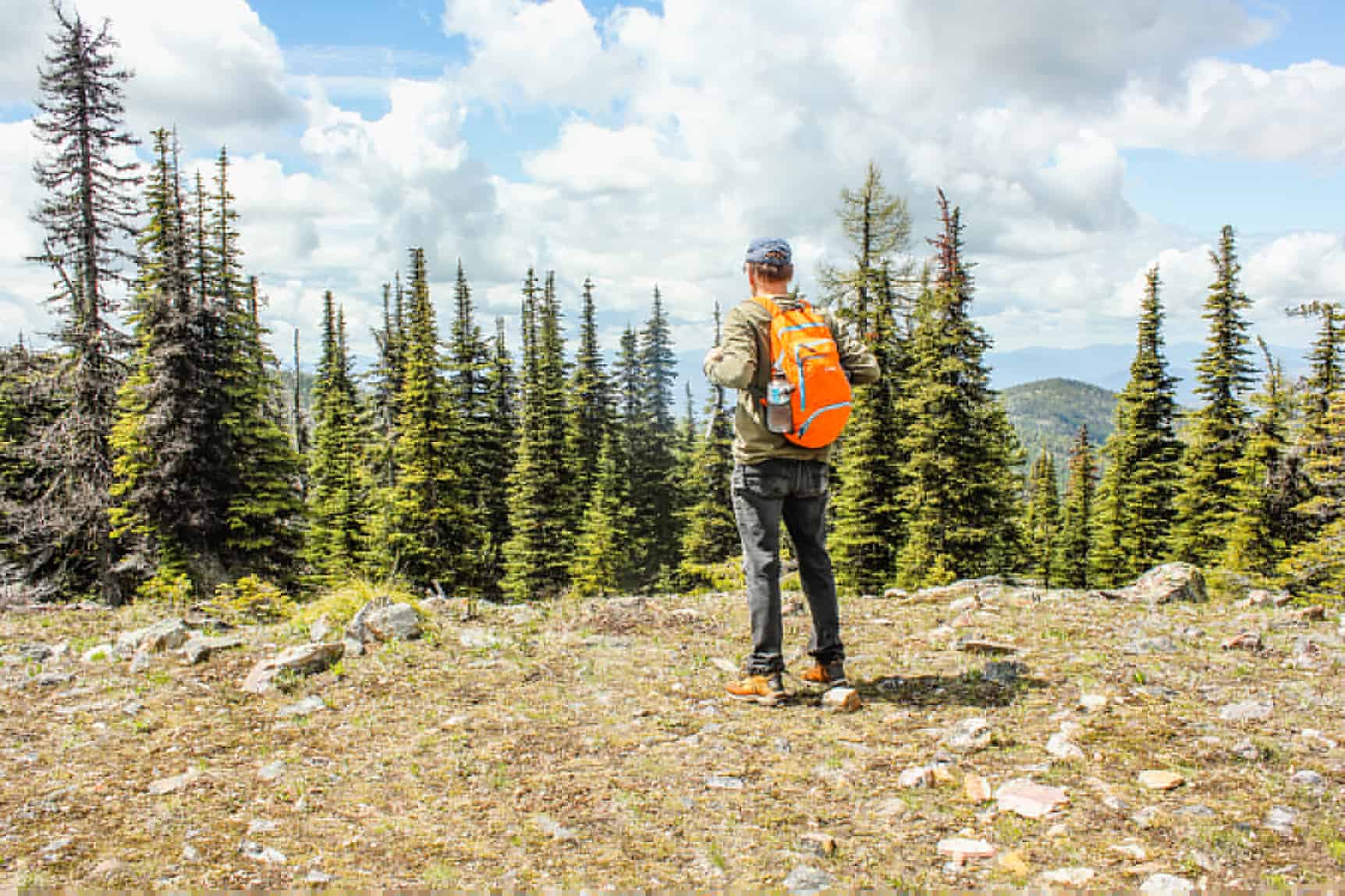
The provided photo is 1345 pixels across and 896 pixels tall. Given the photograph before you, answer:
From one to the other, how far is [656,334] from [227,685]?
176 ft

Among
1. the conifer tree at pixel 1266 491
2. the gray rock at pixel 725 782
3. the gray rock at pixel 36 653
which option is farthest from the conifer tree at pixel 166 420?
the conifer tree at pixel 1266 491

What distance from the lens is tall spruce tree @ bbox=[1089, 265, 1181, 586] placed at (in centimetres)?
3256

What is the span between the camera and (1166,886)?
9.58 feet

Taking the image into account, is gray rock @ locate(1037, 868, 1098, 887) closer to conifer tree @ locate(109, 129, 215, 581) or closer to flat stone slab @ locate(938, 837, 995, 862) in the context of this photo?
flat stone slab @ locate(938, 837, 995, 862)

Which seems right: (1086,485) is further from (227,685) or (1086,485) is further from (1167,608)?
(227,685)

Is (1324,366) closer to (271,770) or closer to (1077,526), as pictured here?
(1077,526)

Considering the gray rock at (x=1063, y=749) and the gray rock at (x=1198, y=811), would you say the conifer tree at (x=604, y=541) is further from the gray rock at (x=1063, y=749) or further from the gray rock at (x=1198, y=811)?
the gray rock at (x=1198, y=811)

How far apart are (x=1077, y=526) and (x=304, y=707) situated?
53.5 m

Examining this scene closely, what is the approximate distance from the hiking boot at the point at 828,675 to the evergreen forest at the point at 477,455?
8.19m

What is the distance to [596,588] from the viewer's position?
3312 centimetres

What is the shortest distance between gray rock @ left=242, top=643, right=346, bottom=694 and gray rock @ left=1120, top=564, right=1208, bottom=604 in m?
8.01

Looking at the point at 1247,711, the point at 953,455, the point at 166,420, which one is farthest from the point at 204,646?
the point at 953,455

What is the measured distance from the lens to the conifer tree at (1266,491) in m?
27.1

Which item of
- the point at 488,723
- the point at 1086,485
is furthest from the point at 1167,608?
the point at 1086,485
